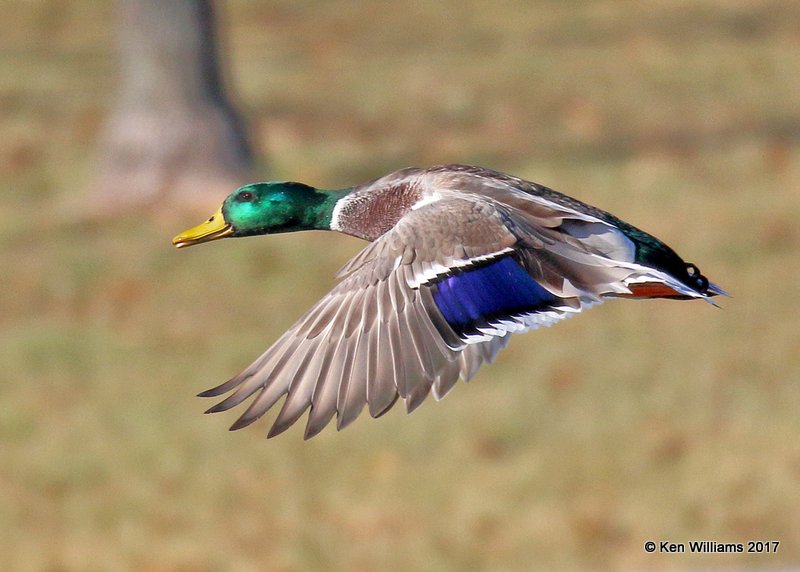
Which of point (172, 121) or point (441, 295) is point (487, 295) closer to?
point (441, 295)

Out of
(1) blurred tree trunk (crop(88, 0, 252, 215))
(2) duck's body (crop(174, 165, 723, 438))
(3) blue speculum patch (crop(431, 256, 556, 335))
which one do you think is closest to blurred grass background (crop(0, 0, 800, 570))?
(1) blurred tree trunk (crop(88, 0, 252, 215))

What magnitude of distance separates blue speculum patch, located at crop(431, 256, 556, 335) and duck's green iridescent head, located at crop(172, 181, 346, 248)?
0.88 meters

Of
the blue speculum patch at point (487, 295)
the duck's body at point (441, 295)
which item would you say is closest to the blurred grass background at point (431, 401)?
the duck's body at point (441, 295)

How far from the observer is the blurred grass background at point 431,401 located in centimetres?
720

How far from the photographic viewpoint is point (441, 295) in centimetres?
434

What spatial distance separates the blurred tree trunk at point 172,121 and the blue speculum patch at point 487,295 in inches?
286

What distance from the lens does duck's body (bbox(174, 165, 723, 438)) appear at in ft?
13.6

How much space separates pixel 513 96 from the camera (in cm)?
1485

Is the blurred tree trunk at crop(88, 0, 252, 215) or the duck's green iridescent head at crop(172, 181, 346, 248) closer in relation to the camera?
the duck's green iridescent head at crop(172, 181, 346, 248)

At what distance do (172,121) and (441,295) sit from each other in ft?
25.2

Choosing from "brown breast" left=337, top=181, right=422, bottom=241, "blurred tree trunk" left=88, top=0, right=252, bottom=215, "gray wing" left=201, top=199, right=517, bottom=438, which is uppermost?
"blurred tree trunk" left=88, top=0, right=252, bottom=215

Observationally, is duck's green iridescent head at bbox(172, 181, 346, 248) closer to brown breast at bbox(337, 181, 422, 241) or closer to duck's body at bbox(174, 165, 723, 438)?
brown breast at bbox(337, 181, 422, 241)

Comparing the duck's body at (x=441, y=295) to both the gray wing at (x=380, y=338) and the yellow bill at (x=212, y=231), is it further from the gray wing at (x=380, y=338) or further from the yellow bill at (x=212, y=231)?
the yellow bill at (x=212, y=231)

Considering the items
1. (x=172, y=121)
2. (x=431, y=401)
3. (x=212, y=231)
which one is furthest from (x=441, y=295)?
(x=172, y=121)
